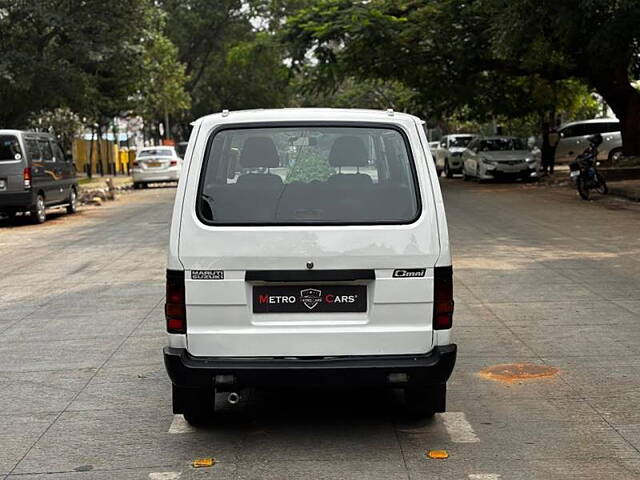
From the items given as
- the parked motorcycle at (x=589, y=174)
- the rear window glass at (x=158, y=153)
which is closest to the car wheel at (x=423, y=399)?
the parked motorcycle at (x=589, y=174)

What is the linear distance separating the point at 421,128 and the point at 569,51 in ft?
71.7

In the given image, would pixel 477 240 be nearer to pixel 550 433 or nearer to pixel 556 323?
pixel 556 323

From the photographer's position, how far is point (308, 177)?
238 inches

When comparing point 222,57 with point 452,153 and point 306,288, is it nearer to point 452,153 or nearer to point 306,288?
point 452,153

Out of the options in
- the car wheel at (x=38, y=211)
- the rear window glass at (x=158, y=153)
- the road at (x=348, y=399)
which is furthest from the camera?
the rear window glass at (x=158, y=153)

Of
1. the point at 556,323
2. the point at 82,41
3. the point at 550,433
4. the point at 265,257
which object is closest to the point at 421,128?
the point at 265,257

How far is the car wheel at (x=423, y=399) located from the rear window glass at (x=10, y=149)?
651 inches

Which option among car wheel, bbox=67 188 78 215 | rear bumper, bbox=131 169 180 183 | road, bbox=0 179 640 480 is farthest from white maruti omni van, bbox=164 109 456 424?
rear bumper, bbox=131 169 180 183

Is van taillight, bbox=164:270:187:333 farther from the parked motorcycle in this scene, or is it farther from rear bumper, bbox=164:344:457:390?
the parked motorcycle

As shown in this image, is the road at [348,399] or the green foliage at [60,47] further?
the green foliage at [60,47]

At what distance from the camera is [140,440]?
19.9 ft

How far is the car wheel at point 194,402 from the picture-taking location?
20.0 feet

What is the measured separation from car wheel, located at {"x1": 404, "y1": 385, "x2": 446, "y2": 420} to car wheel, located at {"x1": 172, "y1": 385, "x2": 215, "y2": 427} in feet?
3.72

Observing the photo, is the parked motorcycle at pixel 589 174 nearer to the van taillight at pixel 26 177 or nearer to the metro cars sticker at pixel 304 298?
the van taillight at pixel 26 177
